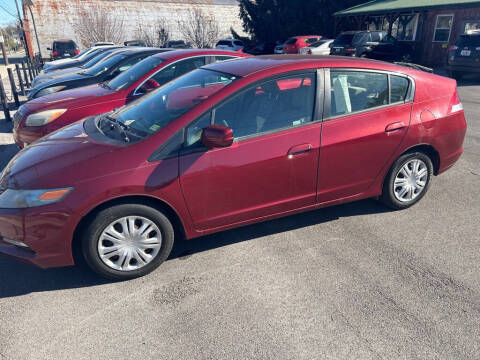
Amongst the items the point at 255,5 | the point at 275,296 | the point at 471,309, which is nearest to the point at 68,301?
the point at 275,296

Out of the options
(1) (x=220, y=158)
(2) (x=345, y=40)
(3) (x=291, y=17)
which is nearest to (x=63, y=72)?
(1) (x=220, y=158)

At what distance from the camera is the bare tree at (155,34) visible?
118 feet

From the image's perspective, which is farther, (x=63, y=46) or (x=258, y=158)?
(x=63, y=46)

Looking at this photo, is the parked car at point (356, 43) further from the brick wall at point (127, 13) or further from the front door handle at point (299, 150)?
the brick wall at point (127, 13)

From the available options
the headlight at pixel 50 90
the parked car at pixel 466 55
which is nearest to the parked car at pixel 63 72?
the headlight at pixel 50 90

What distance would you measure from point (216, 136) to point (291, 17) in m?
26.5

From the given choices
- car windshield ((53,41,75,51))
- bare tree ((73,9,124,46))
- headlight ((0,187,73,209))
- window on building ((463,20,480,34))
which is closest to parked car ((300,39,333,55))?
window on building ((463,20,480,34))

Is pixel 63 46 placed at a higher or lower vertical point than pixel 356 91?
lower

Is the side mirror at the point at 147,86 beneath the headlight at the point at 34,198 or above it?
above

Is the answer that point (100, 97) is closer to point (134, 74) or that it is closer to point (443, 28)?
point (134, 74)

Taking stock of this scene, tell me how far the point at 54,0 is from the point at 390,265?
40.5 meters

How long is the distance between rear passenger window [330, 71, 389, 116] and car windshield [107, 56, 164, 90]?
3397 millimetres

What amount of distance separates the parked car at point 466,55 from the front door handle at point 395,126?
11664 millimetres

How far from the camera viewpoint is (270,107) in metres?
3.58
